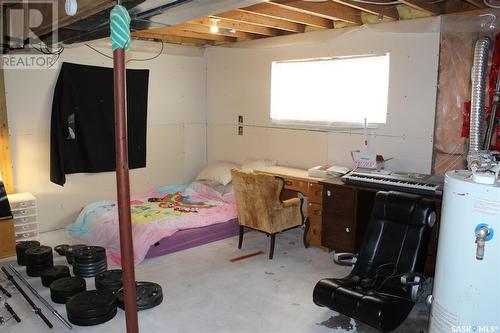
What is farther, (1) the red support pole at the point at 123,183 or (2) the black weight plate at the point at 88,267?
(2) the black weight plate at the point at 88,267

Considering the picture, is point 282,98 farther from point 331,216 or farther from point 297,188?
point 331,216

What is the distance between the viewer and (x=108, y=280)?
3404mm

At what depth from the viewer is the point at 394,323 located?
103 inches

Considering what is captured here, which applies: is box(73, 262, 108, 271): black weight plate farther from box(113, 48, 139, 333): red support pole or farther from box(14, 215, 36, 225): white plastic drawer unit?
box(113, 48, 139, 333): red support pole

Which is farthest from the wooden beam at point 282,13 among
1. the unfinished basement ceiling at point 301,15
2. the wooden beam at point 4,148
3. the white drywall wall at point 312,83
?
the wooden beam at point 4,148

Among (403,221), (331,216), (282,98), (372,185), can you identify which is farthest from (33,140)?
(403,221)

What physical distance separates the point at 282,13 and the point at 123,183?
9.82 feet

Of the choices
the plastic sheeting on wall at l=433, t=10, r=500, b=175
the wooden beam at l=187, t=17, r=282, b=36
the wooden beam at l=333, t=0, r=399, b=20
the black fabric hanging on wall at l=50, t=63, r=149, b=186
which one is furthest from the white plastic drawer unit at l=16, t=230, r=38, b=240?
the plastic sheeting on wall at l=433, t=10, r=500, b=175

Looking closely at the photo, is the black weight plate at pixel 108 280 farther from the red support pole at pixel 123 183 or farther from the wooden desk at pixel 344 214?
the wooden desk at pixel 344 214

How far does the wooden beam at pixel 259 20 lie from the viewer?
4.21 m

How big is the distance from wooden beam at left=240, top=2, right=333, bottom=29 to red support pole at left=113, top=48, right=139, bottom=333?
2.51 metres

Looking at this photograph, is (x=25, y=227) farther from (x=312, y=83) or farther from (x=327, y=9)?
(x=327, y=9)

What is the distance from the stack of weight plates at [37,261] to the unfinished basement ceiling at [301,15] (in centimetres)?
231

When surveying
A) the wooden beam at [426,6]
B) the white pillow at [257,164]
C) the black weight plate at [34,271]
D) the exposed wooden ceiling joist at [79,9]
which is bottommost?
→ the black weight plate at [34,271]
